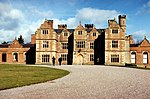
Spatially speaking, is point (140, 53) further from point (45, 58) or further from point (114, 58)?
point (45, 58)

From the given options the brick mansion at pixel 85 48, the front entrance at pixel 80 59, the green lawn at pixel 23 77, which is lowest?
the green lawn at pixel 23 77

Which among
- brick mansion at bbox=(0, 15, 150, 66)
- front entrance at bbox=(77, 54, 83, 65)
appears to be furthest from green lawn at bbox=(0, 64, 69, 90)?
front entrance at bbox=(77, 54, 83, 65)

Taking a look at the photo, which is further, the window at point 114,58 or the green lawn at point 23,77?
the window at point 114,58

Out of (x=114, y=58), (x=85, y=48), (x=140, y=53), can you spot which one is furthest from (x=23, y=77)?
(x=140, y=53)

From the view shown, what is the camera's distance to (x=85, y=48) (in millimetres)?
51969

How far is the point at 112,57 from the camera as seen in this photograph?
49438 millimetres

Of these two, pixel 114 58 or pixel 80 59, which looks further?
pixel 80 59

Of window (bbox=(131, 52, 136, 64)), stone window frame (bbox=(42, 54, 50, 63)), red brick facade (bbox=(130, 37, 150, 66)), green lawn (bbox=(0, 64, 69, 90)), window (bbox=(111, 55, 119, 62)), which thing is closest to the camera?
green lawn (bbox=(0, 64, 69, 90))

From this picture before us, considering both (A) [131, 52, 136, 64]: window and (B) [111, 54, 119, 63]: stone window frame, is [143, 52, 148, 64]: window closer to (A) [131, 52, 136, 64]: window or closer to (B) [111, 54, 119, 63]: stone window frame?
(A) [131, 52, 136, 64]: window

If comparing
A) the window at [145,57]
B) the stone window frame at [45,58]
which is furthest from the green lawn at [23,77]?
the window at [145,57]

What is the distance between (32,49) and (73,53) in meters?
10.3

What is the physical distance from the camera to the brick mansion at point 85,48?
49.5 meters

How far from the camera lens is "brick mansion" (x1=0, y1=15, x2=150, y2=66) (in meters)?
49.5

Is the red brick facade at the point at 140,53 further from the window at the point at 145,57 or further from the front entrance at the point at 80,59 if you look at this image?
the front entrance at the point at 80,59
